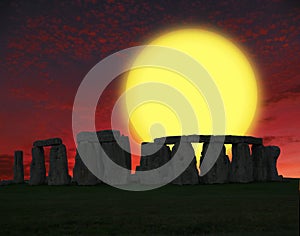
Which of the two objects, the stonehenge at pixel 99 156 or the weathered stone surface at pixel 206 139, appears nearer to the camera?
the weathered stone surface at pixel 206 139

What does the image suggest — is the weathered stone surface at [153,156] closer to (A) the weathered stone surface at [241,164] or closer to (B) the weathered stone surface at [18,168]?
(A) the weathered stone surface at [241,164]

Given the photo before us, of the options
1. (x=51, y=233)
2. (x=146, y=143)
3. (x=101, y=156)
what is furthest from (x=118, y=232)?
(x=146, y=143)

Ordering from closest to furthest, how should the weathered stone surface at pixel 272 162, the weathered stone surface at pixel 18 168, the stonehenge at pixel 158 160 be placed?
1. the stonehenge at pixel 158 160
2. the weathered stone surface at pixel 272 162
3. the weathered stone surface at pixel 18 168

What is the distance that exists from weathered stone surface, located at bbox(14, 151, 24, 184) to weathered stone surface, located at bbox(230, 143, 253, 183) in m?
17.1

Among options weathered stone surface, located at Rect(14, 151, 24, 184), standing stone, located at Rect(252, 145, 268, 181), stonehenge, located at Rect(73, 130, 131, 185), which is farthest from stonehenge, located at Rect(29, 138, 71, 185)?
standing stone, located at Rect(252, 145, 268, 181)

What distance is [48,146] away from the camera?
36438 millimetres

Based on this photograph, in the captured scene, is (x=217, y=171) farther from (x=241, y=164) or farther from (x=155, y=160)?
(x=155, y=160)

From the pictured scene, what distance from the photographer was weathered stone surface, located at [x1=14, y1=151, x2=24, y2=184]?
39.2m

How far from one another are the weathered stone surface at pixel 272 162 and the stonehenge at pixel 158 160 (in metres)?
0.60

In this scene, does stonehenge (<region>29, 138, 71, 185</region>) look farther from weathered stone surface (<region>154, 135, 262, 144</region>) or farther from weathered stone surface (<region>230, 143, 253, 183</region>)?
weathered stone surface (<region>230, 143, 253, 183</region>)

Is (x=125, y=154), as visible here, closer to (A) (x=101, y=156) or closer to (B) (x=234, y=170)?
(A) (x=101, y=156)

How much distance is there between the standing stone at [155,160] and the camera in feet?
112

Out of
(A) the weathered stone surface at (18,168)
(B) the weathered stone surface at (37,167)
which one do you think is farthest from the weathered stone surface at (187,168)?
(A) the weathered stone surface at (18,168)

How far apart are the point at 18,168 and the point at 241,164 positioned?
18091mm
